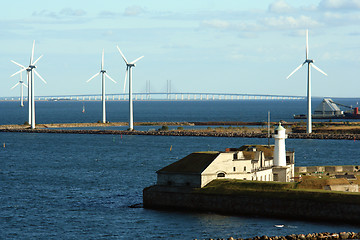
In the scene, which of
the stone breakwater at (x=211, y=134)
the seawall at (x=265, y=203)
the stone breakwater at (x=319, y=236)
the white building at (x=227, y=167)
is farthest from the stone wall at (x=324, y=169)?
→ the stone breakwater at (x=211, y=134)

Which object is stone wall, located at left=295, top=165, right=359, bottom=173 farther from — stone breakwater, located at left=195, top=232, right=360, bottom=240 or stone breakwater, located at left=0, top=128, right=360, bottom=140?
stone breakwater, located at left=0, top=128, right=360, bottom=140

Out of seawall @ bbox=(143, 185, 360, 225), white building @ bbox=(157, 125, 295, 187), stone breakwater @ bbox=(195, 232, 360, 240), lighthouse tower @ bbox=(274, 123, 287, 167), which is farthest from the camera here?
lighthouse tower @ bbox=(274, 123, 287, 167)

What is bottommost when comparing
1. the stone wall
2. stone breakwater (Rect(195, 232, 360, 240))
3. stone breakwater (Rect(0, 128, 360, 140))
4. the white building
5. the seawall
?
stone breakwater (Rect(195, 232, 360, 240))

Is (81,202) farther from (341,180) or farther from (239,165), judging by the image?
(341,180)

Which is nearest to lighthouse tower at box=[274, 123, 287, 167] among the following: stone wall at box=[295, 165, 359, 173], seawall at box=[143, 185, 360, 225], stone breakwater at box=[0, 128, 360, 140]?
stone wall at box=[295, 165, 359, 173]

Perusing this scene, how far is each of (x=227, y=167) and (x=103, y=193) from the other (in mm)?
17192

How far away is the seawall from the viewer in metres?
60.7

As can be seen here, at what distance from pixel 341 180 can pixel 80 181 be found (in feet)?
119

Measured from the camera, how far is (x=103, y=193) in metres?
80.3

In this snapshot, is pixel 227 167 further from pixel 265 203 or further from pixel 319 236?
pixel 319 236

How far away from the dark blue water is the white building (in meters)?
4.33

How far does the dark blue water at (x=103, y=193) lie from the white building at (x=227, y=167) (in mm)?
4331

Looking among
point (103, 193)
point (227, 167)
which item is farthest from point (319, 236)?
point (103, 193)

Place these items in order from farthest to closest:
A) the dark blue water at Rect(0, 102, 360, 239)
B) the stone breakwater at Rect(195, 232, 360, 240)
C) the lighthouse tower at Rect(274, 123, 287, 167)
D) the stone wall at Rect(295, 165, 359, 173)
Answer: the stone wall at Rect(295, 165, 359, 173), the lighthouse tower at Rect(274, 123, 287, 167), the dark blue water at Rect(0, 102, 360, 239), the stone breakwater at Rect(195, 232, 360, 240)
